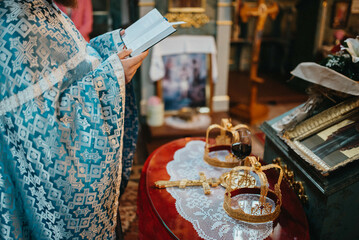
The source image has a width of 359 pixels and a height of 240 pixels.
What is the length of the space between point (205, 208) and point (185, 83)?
10.6 feet

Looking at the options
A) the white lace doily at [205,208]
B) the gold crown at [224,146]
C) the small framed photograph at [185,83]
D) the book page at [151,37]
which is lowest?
the small framed photograph at [185,83]

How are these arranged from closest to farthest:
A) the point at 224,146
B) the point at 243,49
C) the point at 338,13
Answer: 1. the point at 224,146
2. the point at 338,13
3. the point at 243,49

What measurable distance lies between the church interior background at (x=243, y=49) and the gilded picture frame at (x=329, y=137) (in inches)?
38.0

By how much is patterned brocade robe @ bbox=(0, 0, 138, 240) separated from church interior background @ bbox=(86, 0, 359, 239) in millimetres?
1150

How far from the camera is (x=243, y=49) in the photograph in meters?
7.82

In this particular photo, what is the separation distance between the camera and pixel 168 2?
414cm

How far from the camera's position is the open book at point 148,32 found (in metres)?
1.45

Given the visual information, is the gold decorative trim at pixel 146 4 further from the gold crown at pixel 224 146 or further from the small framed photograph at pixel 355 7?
the gold crown at pixel 224 146

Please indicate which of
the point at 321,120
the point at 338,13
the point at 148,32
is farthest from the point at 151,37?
the point at 338,13

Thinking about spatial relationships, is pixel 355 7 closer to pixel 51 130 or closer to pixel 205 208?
pixel 205 208

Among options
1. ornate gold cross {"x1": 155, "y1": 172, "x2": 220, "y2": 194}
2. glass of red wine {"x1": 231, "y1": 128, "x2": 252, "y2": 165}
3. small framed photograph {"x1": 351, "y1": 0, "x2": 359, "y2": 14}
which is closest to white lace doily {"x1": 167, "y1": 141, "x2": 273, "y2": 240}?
ornate gold cross {"x1": 155, "y1": 172, "x2": 220, "y2": 194}

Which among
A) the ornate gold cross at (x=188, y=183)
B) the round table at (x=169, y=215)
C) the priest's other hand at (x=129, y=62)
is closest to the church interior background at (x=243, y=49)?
the round table at (x=169, y=215)

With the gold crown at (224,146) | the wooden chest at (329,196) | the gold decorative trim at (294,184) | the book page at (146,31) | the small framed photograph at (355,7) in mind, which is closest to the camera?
the wooden chest at (329,196)

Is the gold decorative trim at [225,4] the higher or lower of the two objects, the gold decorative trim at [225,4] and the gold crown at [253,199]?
the higher
